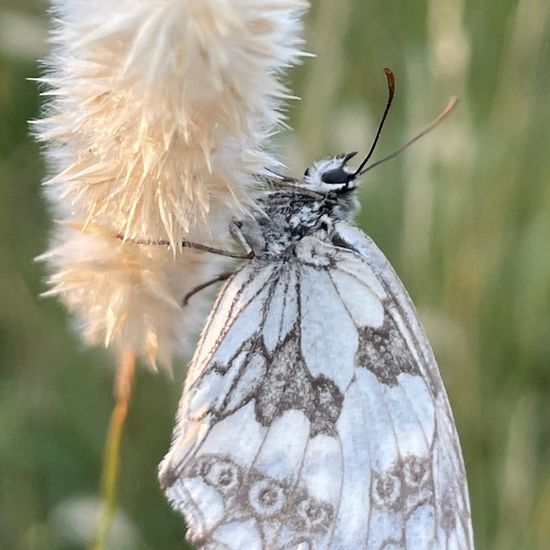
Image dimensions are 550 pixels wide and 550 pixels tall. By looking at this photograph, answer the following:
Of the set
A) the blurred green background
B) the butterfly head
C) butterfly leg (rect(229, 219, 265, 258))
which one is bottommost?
the blurred green background

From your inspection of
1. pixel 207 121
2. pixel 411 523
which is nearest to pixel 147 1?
pixel 207 121

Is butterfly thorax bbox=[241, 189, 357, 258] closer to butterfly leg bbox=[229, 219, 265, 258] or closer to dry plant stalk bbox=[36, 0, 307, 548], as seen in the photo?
butterfly leg bbox=[229, 219, 265, 258]

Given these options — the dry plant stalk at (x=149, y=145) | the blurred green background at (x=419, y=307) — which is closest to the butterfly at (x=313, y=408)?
the dry plant stalk at (x=149, y=145)

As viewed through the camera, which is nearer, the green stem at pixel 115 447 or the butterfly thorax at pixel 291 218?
the green stem at pixel 115 447

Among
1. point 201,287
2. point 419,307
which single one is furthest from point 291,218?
point 419,307

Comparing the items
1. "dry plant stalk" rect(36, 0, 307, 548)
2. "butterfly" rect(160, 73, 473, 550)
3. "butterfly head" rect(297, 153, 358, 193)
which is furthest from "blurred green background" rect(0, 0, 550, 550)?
"dry plant stalk" rect(36, 0, 307, 548)

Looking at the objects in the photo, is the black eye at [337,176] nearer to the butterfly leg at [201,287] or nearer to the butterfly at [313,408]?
the butterfly at [313,408]

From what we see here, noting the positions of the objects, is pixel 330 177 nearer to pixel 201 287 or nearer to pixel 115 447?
pixel 201 287

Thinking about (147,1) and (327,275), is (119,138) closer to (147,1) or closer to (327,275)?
(147,1)
